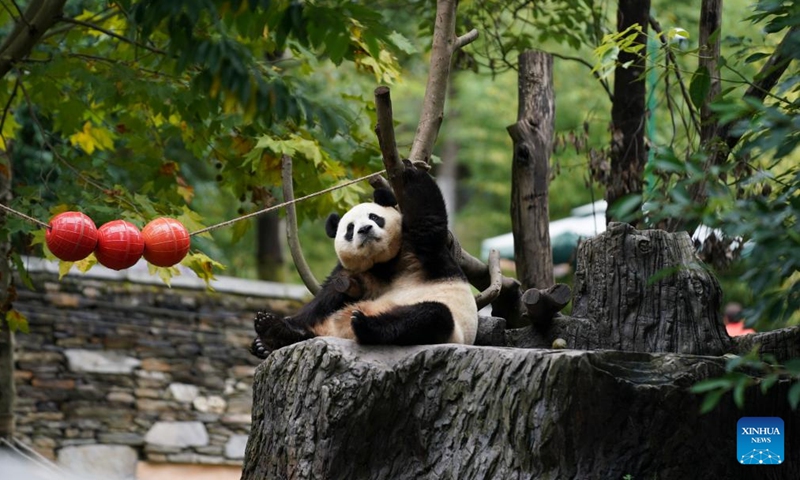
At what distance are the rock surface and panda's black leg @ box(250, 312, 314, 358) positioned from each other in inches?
10.2

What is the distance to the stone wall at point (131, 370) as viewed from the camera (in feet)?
28.4

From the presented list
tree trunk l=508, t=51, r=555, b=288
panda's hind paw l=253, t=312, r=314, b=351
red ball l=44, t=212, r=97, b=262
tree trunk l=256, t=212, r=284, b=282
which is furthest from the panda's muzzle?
tree trunk l=256, t=212, r=284, b=282

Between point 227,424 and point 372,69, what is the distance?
5.01 m

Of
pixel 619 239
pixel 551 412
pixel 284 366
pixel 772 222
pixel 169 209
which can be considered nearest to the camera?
pixel 772 222

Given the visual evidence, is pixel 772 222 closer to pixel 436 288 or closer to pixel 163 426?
pixel 436 288

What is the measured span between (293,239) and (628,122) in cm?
230

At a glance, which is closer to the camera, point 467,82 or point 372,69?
point 372,69

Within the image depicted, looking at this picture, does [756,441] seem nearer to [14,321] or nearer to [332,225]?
[332,225]

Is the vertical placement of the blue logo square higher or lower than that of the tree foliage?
lower

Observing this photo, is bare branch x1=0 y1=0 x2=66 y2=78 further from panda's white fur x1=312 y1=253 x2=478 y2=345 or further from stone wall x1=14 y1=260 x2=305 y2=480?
stone wall x1=14 y1=260 x2=305 y2=480

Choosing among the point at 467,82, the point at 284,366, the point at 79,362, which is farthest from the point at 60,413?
the point at 467,82

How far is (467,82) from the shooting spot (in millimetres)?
16500

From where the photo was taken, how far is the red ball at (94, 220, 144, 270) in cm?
418

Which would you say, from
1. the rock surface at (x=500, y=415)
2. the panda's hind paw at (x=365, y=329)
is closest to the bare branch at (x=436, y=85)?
the panda's hind paw at (x=365, y=329)
